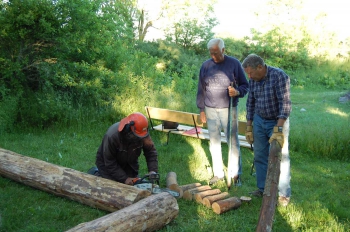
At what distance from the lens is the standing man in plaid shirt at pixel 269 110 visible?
4691mm

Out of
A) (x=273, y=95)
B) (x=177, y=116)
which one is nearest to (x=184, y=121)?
(x=177, y=116)

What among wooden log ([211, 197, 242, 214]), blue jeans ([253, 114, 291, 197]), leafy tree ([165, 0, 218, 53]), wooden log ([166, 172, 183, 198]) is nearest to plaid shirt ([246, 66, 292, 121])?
blue jeans ([253, 114, 291, 197])

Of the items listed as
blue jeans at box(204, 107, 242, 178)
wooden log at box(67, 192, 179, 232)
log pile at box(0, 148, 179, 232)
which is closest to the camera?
wooden log at box(67, 192, 179, 232)

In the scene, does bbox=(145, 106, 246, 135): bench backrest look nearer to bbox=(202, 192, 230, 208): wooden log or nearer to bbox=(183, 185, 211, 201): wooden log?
bbox=(183, 185, 211, 201): wooden log

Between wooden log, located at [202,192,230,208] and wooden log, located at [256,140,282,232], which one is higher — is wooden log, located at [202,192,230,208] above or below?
below

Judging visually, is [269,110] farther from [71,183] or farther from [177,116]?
[177,116]

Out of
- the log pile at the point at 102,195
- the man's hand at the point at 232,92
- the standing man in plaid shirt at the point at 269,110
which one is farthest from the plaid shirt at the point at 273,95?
the log pile at the point at 102,195

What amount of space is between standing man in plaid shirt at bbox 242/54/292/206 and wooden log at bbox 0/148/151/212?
67.2 inches

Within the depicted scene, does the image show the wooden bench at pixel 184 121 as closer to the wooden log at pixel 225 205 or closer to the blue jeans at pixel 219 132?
the blue jeans at pixel 219 132

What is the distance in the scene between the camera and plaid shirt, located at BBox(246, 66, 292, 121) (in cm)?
470

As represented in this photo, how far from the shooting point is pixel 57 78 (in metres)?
10.4

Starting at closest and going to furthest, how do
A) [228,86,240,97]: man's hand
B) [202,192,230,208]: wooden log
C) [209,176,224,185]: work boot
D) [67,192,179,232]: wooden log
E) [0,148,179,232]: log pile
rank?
[67,192,179,232]: wooden log → [0,148,179,232]: log pile → [202,192,230,208]: wooden log → [228,86,240,97]: man's hand → [209,176,224,185]: work boot

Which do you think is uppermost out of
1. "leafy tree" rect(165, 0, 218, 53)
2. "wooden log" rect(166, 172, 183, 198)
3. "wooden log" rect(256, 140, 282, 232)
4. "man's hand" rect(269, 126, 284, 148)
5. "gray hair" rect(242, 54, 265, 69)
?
"leafy tree" rect(165, 0, 218, 53)

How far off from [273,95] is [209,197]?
1607 millimetres
